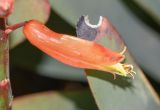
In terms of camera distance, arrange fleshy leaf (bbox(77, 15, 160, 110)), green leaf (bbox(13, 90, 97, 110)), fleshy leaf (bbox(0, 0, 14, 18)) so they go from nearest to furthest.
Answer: fleshy leaf (bbox(0, 0, 14, 18)), fleshy leaf (bbox(77, 15, 160, 110)), green leaf (bbox(13, 90, 97, 110))

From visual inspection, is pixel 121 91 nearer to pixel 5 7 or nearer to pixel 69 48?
pixel 69 48

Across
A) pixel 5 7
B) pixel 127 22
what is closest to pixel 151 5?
pixel 127 22

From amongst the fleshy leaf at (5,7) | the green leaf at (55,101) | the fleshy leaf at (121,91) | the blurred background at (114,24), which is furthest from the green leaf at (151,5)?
the fleshy leaf at (5,7)

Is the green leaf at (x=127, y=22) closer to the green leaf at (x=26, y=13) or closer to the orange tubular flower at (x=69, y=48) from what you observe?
the green leaf at (x=26, y=13)

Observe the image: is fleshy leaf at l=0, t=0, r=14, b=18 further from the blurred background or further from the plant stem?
the blurred background

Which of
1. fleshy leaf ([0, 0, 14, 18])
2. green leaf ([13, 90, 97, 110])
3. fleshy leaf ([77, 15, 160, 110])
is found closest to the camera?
fleshy leaf ([0, 0, 14, 18])

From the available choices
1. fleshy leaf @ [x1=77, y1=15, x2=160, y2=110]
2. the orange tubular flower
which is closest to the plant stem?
the orange tubular flower
